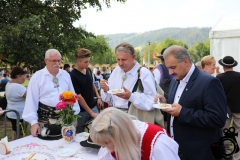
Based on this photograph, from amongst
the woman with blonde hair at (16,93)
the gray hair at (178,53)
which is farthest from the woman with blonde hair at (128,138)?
the woman with blonde hair at (16,93)

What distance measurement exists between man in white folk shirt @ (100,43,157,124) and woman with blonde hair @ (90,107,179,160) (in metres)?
1.04

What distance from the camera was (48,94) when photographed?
103 inches

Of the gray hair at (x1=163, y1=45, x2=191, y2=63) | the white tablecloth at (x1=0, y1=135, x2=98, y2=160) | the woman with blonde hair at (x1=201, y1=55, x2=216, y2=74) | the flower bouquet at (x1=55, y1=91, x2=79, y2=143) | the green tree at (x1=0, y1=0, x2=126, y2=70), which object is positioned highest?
the green tree at (x1=0, y1=0, x2=126, y2=70)

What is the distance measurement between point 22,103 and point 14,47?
267cm

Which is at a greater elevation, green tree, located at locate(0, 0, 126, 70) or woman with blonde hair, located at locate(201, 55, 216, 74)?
green tree, located at locate(0, 0, 126, 70)

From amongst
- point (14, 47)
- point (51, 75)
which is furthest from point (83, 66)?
point (14, 47)

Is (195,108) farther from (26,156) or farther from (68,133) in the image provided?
(26,156)

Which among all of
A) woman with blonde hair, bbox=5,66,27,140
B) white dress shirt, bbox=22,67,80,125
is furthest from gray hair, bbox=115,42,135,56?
woman with blonde hair, bbox=5,66,27,140

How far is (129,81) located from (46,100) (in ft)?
3.10

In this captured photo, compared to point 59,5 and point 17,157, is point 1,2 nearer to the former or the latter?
point 59,5

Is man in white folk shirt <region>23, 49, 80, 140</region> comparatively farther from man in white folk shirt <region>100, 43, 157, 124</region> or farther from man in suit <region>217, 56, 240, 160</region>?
man in suit <region>217, 56, 240, 160</region>

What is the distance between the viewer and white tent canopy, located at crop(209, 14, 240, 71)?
5.98 meters

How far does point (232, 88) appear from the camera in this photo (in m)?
3.95

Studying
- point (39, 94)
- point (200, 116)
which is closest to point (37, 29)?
point (39, 94)
